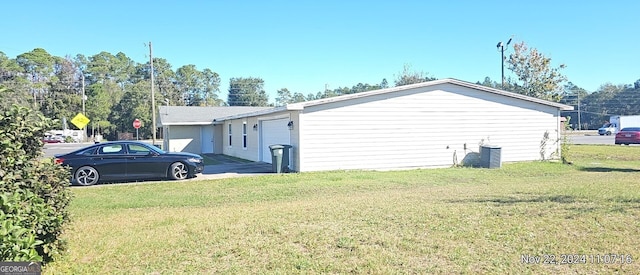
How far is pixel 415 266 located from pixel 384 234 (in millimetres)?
1172

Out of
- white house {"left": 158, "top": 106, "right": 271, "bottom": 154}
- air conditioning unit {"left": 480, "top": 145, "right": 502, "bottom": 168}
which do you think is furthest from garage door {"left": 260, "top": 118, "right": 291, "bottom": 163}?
white house {"left": 158, "top": 106, "right": 271, "bottom": 154}

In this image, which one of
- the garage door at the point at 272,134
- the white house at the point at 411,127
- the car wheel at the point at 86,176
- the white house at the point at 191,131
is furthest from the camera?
the white house at the point at 191,131

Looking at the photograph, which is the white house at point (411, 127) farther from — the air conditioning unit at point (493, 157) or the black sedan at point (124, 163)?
the black sedan at point (124, 163)

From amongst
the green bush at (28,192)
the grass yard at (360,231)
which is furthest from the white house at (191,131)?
the green bush at (28,192)

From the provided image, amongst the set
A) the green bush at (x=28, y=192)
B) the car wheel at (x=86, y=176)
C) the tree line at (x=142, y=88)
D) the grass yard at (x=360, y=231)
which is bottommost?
the grass yard at (x=360, y=231)

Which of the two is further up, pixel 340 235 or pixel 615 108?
pixel 615 108

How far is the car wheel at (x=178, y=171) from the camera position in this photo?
42.9 feet

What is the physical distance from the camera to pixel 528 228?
5543mm

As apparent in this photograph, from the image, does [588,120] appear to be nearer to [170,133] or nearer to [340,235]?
[170,133]

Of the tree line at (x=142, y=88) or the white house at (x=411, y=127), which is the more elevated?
the tree line at (x=142, y=88)

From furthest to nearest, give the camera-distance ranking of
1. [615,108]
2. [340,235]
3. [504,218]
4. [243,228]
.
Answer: [615,108], [504,218], [243,228], [340,235]

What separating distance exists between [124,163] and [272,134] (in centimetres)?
638

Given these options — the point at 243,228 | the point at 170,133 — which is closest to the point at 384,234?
the point at 243,228

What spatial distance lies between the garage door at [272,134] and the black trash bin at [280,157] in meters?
0.84
